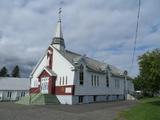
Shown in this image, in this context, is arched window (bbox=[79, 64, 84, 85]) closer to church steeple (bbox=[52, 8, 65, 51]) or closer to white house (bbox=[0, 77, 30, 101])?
church steeple (bbox=[52, 8, 65, 51])

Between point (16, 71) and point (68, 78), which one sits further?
point (16, 71)

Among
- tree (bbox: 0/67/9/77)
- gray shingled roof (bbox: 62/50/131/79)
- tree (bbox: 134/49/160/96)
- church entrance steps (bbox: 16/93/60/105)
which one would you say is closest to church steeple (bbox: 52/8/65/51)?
gray shingled roof (bbox: 62/50/131/79)

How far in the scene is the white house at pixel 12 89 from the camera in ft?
198

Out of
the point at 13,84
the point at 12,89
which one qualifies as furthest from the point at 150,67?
the point at 13,84

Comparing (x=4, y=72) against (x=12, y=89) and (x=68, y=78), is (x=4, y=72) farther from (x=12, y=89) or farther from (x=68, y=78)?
(x=68, y=78)

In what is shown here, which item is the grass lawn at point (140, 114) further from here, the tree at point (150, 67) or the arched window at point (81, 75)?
the arched window at point (81, 75)

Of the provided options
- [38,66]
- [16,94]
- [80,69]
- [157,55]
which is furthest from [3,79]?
[157,55]

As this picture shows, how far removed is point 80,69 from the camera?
37531mm

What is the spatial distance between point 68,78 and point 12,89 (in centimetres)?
3047

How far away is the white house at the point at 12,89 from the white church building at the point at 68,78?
19.3 meters

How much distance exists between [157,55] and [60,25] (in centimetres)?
2037

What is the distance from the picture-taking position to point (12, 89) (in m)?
61.8

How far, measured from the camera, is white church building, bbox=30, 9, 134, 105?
3625cm

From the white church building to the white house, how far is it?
19.3 m
